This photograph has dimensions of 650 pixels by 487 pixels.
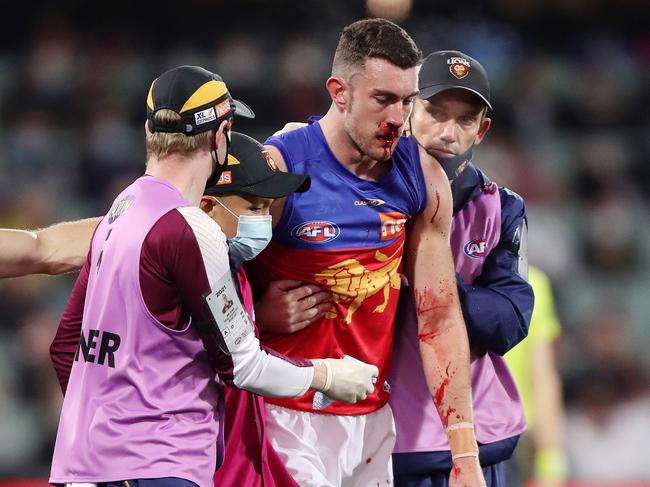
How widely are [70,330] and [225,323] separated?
1.81ft

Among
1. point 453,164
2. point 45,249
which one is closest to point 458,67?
point 453,164

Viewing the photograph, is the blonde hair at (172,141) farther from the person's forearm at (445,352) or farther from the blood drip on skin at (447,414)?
the blood drip on skin at (447,414)

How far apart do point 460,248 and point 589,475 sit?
412cm

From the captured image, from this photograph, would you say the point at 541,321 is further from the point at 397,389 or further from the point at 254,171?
the point at 254,171

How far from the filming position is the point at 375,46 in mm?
3475

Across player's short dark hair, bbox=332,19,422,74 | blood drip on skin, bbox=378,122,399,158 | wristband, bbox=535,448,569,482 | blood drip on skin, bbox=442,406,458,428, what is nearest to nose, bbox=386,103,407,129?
blood drip on skin, bbox=378,122,399,158

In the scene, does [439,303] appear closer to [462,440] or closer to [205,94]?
[462,440]

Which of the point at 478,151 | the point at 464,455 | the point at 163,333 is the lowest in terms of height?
the point at 464,455

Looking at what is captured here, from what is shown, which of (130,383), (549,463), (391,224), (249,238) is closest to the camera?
(130,383)

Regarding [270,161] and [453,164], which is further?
[453,164]

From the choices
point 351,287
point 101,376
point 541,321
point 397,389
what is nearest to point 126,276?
point 101,376

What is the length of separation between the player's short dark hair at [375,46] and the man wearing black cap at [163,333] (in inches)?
24.0

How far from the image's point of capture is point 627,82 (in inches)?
380

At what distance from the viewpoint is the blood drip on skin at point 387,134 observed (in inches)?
137
